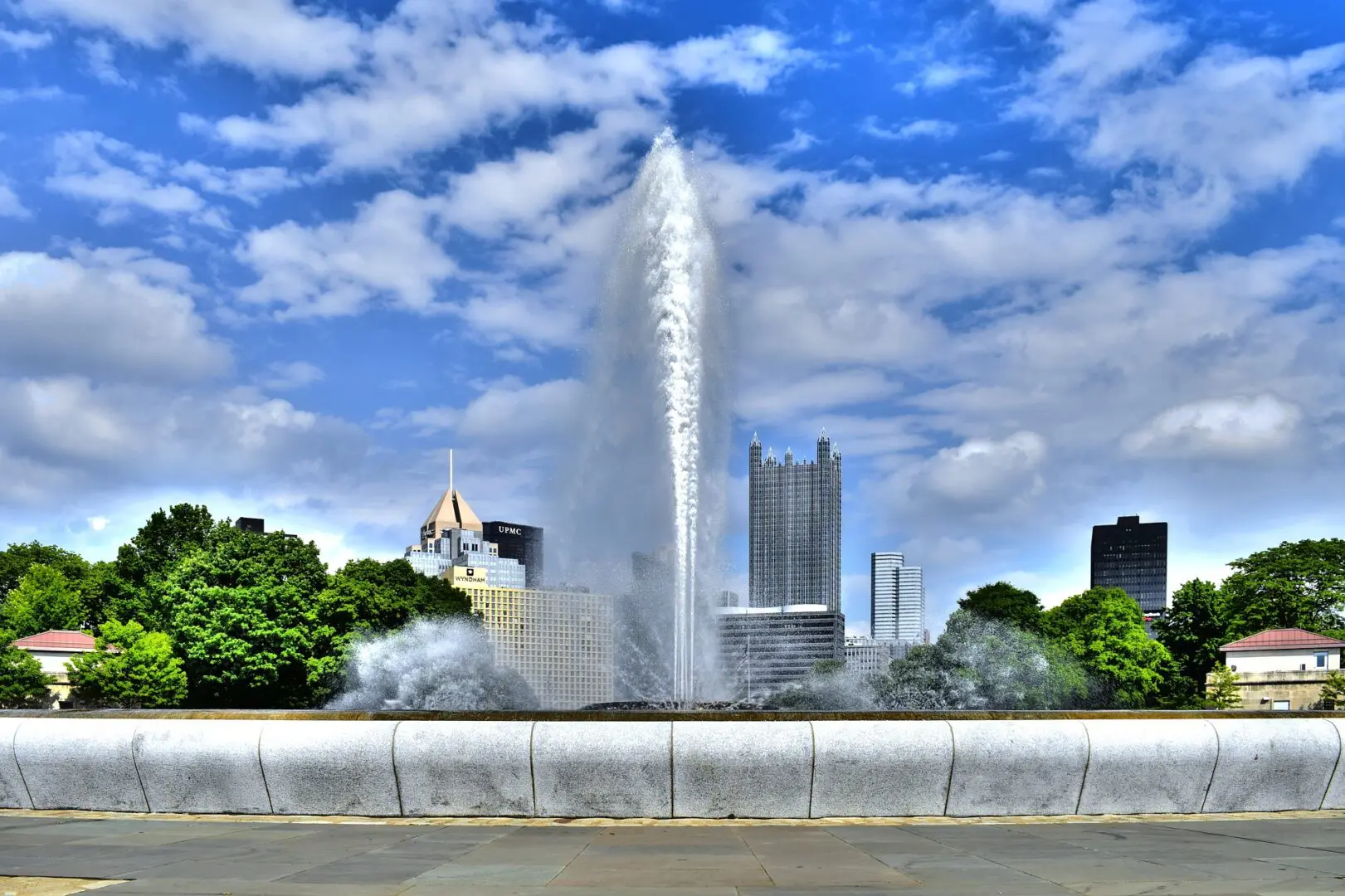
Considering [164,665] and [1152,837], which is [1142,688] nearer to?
[164,665]

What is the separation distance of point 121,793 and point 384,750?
3410mm

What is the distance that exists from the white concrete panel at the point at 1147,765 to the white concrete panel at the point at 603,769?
488cm

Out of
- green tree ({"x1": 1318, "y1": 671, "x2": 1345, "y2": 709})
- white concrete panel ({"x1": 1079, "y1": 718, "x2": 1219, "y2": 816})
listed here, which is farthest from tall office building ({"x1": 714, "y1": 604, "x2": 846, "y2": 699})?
white concrete panel ({"x1": 1079, "y1": 718, "x2": 1219, "y2": 816})

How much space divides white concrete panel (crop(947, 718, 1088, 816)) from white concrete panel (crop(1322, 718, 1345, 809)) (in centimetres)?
337

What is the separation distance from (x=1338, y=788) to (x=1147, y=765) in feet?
8.89

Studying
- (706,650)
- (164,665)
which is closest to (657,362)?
(706,650)

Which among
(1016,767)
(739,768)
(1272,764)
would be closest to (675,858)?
(739,768)

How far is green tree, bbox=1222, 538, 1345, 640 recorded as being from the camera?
320 ft

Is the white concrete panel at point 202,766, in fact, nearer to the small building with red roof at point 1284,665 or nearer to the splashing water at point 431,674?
the splashing water at point 431,674

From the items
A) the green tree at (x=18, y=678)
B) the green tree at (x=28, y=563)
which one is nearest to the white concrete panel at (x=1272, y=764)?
the green tree at (x=18, y=678)

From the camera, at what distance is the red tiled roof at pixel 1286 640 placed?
86688 millimetres

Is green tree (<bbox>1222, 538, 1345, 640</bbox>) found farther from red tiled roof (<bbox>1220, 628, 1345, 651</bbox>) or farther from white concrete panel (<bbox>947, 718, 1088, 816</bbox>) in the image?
white concrete panel (<bbox>947, 718, 1088, 816</bbox>)

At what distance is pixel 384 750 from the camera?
1359 cm

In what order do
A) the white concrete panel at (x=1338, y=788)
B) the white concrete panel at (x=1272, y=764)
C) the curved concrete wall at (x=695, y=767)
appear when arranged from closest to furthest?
the curved concrete wall at (x=695, y=767) < the white concrete panel at (x=1272, y=764) < the white concrete panel at (x=1338, y=788)
